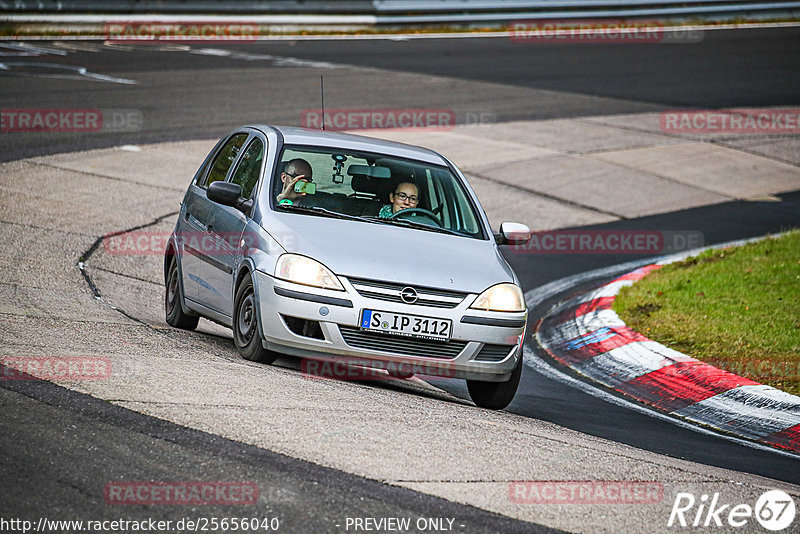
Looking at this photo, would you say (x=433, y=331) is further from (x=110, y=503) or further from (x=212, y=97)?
(x=212, y=97)

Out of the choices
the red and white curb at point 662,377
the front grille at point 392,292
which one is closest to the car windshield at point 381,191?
the front grille at point 392,292

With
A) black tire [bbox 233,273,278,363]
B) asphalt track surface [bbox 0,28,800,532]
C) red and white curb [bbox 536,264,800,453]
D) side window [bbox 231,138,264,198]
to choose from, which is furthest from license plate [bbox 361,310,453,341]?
red and white curb [bbox 536,264,800,453]

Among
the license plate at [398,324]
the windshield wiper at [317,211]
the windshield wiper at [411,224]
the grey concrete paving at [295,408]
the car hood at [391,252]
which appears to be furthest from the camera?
the windshield wiper at [411,224]

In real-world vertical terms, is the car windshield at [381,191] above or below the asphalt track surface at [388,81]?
below

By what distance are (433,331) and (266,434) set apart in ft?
5.55

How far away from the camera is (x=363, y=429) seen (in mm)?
5617

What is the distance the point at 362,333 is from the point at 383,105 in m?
14.4

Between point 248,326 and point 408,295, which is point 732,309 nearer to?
point 408,295

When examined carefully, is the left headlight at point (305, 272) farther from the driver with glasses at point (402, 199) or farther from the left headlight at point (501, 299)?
the driver with glasses at point (402, 199)

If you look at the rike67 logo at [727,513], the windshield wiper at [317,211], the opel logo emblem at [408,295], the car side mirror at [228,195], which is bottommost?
the rike67 logo at [727,513]

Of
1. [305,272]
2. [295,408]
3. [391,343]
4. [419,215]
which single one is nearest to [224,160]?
[419,215]

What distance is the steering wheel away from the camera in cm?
775

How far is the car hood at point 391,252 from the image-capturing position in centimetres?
679

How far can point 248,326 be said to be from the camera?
717cm
